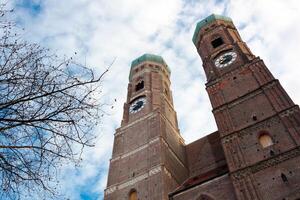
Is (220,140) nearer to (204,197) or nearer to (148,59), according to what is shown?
(204,197)

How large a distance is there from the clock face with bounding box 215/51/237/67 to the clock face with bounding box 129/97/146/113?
8.62 metres

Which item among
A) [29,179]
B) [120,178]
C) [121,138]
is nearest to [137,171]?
[120,178]

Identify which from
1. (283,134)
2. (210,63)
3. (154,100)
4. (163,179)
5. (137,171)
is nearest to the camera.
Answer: (283,134)

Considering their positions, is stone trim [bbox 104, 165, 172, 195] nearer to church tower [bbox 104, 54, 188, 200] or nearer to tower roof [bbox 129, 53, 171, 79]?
church tower [bbox 104, 54, 188, 200]

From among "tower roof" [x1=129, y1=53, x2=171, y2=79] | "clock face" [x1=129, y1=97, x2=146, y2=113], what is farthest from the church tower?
"tower roof" [x1=129, y1=53, x2=171, y2=79]

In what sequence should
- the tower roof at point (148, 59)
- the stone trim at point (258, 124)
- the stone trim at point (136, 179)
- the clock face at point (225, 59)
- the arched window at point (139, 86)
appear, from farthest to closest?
the tower roof at point (148, 59) → the arched window at point (139, 86) → the clock face at point (225, 59) → the stone trim at point (136, 179) → the stone trim at point (258, 124)

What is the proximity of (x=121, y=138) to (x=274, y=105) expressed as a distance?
14.5m

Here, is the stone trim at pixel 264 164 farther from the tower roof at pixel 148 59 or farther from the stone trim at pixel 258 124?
the tower roof at pixel 148 59

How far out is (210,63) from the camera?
31.0 metres

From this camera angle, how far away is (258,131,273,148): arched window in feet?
66.6

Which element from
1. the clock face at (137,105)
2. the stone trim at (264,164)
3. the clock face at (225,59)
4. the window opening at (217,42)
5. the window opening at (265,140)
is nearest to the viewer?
the stone trim at (264,164)

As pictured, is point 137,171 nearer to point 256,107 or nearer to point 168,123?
point 168,123

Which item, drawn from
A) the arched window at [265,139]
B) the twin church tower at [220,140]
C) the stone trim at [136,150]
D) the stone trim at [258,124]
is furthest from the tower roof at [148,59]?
the arched window at [265,139]

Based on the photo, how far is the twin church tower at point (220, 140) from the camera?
18781 millimetres
